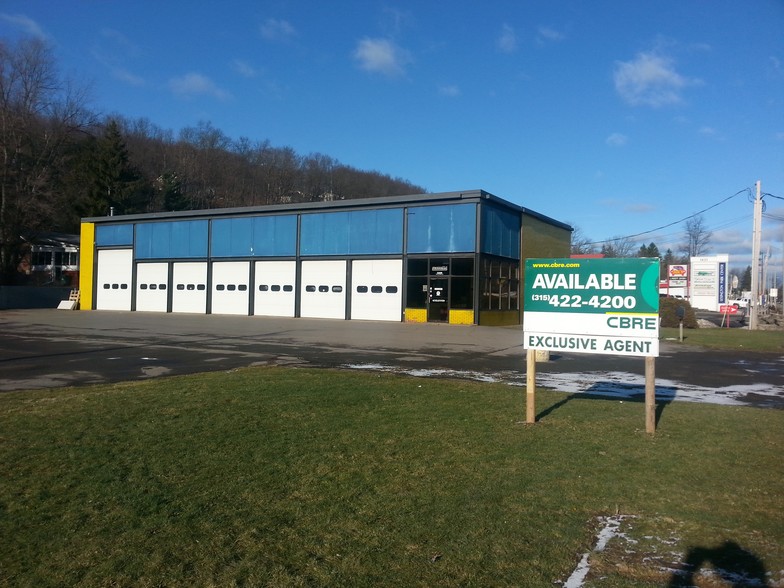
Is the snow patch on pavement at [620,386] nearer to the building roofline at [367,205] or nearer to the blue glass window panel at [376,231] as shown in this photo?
the building roofline at [367,205]

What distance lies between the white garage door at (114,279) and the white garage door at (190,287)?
15.2ft

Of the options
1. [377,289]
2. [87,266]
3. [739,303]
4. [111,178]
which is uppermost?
[111,178]

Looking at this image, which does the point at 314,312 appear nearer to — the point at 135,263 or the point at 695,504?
the point at 135,263

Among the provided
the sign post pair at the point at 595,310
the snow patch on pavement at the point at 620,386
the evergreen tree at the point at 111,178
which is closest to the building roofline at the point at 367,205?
the snow patch on pavement at the point at 620,386

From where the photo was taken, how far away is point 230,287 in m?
41.2

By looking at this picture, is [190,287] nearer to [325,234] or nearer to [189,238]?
[189,238]

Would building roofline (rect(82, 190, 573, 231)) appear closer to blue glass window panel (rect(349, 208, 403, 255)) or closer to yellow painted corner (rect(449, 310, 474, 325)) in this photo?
blue glass window panel (rect(349, 208, 403, 255))

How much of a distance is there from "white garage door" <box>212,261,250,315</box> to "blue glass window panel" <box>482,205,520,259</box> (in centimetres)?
1565

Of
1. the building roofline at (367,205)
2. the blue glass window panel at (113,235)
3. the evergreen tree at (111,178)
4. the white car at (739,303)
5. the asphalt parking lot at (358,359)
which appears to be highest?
the evergreen tree at (111,178)

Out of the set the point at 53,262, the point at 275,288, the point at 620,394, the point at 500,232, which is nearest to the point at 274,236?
the point at 275,288

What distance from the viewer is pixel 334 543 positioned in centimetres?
442

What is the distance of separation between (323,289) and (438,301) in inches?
292

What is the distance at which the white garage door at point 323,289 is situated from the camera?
3681cm

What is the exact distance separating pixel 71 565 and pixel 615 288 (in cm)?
643
